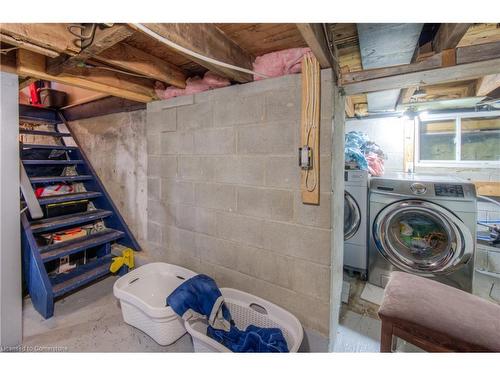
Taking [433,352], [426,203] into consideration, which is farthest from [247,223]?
[426,203]

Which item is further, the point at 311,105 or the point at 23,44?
the point at 311,105

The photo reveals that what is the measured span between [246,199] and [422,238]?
1864mm

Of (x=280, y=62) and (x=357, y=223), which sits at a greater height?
(x=280, y=62)

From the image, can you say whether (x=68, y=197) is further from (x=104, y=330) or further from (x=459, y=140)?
(x=459, y=140)

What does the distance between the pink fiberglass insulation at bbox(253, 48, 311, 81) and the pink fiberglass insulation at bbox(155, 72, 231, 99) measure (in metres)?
0.30

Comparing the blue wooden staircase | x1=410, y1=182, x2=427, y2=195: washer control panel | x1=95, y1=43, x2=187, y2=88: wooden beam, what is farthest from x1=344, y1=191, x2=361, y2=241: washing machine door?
the blue wooden staircase

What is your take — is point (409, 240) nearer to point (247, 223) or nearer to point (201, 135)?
point (247, 223)

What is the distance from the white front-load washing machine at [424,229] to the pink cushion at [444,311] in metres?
1.11

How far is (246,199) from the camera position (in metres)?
1.61

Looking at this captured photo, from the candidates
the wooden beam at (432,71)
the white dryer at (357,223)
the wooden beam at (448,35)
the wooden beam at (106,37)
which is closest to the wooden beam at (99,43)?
the wooden beam at (106,37)

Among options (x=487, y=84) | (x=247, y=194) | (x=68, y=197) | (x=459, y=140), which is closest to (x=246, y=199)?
(x=247, y=194)

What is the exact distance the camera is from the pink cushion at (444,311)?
87 cm
